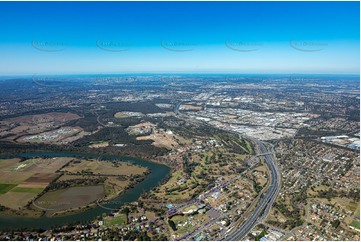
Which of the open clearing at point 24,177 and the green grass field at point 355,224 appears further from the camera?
the open clearing at point 24,177

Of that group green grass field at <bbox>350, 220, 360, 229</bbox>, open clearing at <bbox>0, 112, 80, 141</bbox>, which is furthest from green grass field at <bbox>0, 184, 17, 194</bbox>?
green grass field at <bbox>350, 220, 360, 229</bbox>

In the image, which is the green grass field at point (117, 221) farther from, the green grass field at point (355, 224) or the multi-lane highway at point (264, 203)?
the green grass field at point (355, 224)

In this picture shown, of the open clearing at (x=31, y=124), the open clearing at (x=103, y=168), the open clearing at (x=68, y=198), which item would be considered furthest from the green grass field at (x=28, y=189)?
the open clearing at (x=31, y=124)

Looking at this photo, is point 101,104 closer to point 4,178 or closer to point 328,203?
point 4,178

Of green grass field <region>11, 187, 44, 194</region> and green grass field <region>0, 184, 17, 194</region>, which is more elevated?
green grass field <region>0, 184, 17, 194</region>

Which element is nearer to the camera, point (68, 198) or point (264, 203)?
point (264, 203)

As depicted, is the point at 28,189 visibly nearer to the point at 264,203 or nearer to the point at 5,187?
the point at 5,187

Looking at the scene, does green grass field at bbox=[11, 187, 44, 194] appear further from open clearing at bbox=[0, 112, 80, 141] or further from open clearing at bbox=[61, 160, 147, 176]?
open clearing at bbox=[0, 112, 80, 141]

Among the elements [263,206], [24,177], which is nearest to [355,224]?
[263,206]

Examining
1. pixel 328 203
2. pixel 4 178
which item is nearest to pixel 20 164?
pixel 4 178

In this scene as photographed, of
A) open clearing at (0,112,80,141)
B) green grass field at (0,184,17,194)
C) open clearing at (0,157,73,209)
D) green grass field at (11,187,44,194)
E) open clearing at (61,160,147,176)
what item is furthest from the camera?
open clearing at (0,112,80,141)

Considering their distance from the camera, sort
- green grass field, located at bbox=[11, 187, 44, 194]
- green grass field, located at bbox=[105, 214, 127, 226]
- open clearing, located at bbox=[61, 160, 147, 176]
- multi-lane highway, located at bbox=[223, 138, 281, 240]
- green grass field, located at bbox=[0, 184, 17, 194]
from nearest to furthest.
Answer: multi-lane highway, located at bbox=[223, 138, 281, 240], green grass field, located at bbox=[105, 214, 127, 226], green grass field, located at bbox=[0, 184, 17, 194], green grass field, located at bbox=[11, 187, 44, 194], open clearing, located at bbox=[61, 160, 147, 176]
